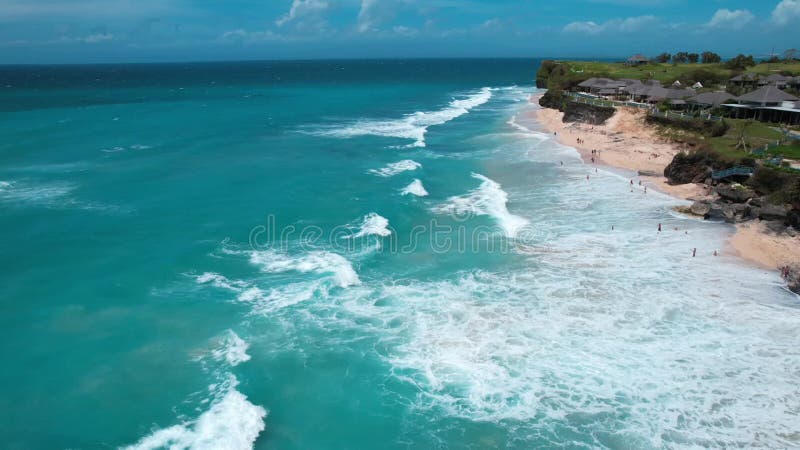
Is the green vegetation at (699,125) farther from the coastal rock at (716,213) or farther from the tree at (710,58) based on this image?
the tree at (710,58)

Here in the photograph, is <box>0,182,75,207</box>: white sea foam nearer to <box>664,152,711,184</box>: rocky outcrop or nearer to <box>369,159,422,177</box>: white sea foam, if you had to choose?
<box>369,159,422,177</box>: white sea foam

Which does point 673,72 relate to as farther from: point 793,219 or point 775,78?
point 793,219

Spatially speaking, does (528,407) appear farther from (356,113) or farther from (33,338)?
(356,113)

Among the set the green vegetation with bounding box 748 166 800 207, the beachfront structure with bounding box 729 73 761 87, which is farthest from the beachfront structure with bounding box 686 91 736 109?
the green vegetation with bounding box 748 166 800 207

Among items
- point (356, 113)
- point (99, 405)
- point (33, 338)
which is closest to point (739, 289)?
point (99, 405)

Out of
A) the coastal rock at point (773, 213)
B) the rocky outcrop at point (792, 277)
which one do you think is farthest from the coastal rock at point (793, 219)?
the rocky outcrop at point (792, 277)

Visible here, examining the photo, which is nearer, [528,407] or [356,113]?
[528,407]
